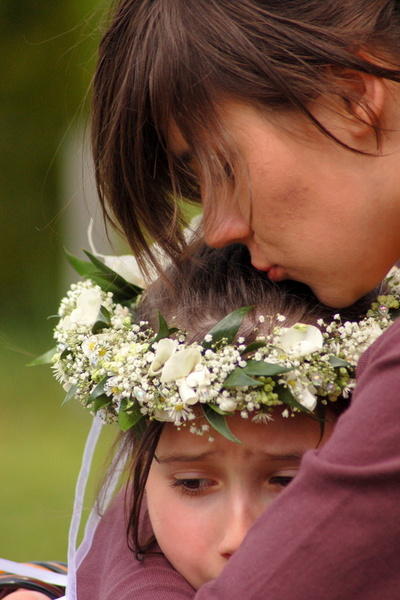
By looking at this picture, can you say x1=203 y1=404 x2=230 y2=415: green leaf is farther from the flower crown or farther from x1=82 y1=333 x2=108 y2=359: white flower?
x1=82 y1=333 x2=108 y2=359: white flower

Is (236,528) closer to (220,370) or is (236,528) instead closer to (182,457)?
(182,457)

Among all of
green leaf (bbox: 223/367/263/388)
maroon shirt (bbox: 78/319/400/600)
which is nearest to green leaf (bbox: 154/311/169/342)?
green leaf (bbox: 223/367/263/388)

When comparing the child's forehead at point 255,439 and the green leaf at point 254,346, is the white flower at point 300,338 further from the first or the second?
the child's forehead at point 255,439

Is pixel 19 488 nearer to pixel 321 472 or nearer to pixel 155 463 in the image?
pixel 155 463

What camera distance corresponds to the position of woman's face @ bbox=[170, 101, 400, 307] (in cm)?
194

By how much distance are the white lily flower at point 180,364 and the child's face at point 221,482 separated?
0.55 ft

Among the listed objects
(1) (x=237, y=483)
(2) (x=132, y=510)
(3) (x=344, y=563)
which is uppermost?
(3) (x=344, y=563)

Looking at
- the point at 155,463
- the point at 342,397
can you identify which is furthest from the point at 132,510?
the point at 342,397

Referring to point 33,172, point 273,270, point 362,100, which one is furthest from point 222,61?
point 33,172

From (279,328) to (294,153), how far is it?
0.43 meters

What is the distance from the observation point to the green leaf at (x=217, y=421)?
192cm

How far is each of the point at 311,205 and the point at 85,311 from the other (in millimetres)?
775

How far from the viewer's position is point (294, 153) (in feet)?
6.37

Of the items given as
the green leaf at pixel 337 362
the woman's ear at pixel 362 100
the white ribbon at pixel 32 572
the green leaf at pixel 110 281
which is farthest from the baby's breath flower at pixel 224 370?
the white ribbon at pixel 32 572
